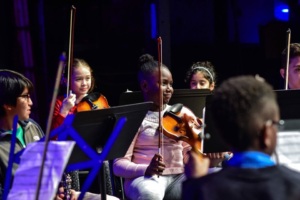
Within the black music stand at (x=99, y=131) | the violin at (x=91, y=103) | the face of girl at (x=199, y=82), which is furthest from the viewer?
the face of girl at (x=199, y=82)

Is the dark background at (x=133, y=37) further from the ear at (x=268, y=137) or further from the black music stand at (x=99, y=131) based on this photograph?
the ear at (x=268, y=137)

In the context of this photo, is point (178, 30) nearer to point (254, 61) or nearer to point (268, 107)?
point (254, 61)

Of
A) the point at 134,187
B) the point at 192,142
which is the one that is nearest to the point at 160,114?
the point at 134,187

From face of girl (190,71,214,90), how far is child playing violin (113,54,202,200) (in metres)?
0.84

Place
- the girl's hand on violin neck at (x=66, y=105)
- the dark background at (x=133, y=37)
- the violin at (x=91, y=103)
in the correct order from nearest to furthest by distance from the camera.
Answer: the girl's hand on violin neck at (x=66, y=105), the violin at (x=91, y=103), the dark background at (x=133, y=37)

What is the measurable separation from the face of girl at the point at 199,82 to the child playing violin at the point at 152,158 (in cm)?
84

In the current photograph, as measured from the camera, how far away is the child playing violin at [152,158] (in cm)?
362

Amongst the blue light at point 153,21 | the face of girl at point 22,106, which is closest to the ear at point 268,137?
the face of girl at point 22,106

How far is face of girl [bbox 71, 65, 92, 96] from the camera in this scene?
182 inches

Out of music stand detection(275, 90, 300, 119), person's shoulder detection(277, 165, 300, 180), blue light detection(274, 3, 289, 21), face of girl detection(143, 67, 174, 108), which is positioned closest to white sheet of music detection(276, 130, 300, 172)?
person's shoulder detection(277, 165, 300, 180)

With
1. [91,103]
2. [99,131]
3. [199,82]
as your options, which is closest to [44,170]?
[99,131]

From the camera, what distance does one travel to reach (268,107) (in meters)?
1.90

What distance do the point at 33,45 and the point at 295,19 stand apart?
282 centimetres

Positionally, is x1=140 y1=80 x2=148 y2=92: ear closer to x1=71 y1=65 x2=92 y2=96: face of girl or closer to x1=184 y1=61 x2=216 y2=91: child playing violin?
x1=71 y1=65 x2=92 y2=96: face of girl
